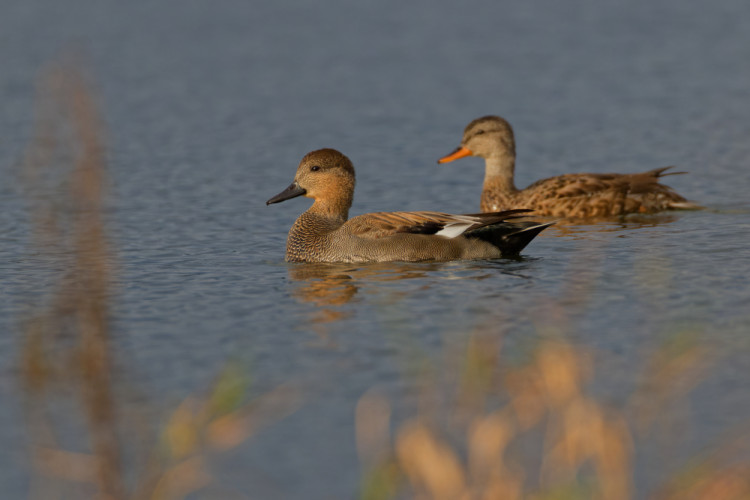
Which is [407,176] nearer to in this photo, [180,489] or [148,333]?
[148,333]

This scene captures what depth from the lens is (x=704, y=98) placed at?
63.4 ft

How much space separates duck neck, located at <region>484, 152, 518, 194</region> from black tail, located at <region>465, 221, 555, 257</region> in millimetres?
3530

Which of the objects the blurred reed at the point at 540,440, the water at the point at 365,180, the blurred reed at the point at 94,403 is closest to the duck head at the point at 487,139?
the water at the point at 365,180

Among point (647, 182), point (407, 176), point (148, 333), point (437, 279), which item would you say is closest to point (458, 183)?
point (407, 176)

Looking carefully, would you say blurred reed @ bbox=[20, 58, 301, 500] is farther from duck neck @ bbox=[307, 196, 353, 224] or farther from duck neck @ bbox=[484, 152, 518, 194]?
duck neck @ bbox=[484, 152, 518, 194]

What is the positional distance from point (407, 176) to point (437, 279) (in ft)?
18.7

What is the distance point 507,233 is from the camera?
10242 millimetres

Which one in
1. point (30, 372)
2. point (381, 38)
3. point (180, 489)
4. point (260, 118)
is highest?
point (381, 38)

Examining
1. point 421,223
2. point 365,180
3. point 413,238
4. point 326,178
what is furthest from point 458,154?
point 413,238

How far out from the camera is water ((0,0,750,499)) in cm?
683

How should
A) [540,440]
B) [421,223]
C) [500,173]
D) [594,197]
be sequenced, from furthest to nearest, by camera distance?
[500,173] → [594,197] → [421,223] → [540,440]

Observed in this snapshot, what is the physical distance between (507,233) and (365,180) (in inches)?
184

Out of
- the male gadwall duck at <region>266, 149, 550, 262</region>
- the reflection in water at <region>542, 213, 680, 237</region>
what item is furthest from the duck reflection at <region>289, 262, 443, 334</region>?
the reflection in water at <region>542, 213, 680, 237</region>

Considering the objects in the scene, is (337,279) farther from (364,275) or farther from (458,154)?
(458,154)
